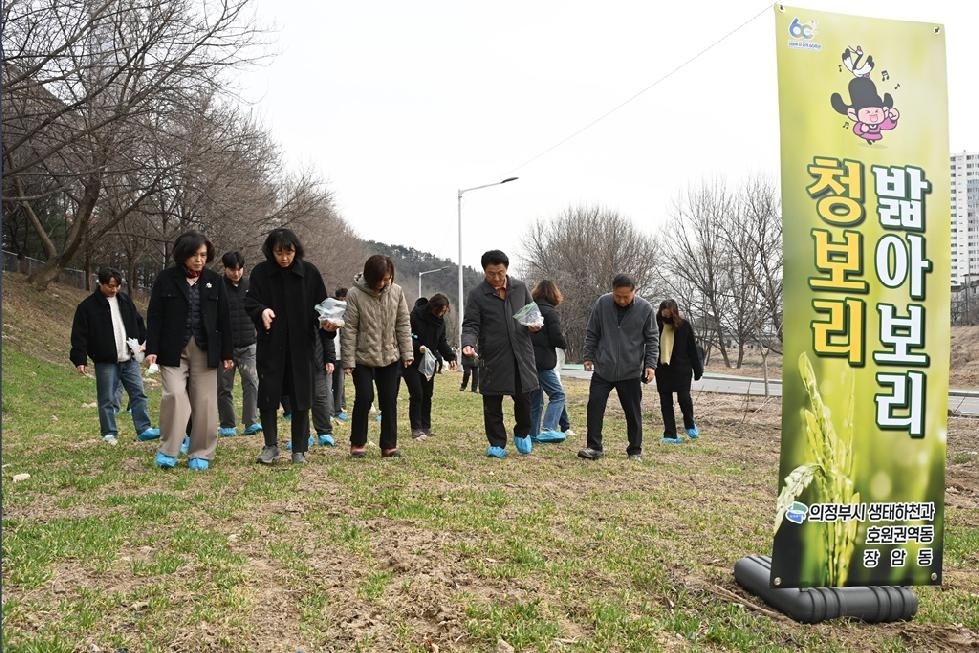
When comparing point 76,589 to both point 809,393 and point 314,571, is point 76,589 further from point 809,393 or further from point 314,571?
point 809,393

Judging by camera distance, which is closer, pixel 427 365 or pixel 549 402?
pixel 549 402

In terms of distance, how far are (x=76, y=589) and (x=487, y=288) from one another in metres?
5.12

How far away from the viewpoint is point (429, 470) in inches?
264

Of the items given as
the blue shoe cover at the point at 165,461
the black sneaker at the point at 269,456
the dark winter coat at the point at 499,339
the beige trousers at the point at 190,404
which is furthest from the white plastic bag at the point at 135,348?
the dark winter coat at the point at 499,339

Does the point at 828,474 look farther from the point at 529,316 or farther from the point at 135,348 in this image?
the point at 135,348

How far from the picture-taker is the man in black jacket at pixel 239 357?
8.45 meters

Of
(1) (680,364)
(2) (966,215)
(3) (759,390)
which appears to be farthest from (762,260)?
(2) (966,215)

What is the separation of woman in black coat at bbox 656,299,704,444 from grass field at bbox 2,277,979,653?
7.76 feet

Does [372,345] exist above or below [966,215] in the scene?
below

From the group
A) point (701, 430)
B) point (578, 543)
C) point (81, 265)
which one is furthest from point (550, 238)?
point (578, 543)

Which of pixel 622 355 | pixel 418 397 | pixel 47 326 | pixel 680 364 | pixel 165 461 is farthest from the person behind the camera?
pixel 47 326

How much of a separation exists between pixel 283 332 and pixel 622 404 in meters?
3.40

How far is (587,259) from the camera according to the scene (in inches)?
2186

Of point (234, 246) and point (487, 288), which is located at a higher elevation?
point (234, 246)
